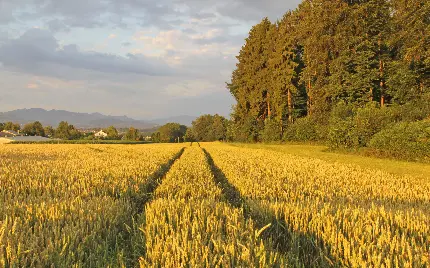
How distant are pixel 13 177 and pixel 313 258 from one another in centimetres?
999

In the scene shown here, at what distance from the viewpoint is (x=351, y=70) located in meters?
34.7

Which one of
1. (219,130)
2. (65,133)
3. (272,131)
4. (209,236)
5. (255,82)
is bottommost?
(209,236)

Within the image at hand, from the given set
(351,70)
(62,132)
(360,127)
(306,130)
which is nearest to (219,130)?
(306,130)

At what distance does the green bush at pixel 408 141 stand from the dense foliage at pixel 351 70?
390 cm

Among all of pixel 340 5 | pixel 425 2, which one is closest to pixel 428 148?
pixel 425 2

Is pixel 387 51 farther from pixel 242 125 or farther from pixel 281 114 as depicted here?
pixel 242 125

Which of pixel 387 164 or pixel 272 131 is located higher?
pixel 272 131

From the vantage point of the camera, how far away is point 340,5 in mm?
32969

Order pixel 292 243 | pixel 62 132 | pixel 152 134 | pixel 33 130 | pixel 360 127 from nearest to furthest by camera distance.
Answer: pixel 292 243 → pixel 360 127 → pixel 152 134 → pixel 62 132 → pixel 33 130

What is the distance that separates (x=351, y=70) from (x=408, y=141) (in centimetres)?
1708

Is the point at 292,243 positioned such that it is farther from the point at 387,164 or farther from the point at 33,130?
the point at 33,130

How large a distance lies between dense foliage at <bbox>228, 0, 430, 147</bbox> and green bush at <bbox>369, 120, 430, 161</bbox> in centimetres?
390

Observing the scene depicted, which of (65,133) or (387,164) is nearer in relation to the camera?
(387,164)

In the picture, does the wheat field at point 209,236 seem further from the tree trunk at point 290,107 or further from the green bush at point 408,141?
the tree trunk at point 290,107
